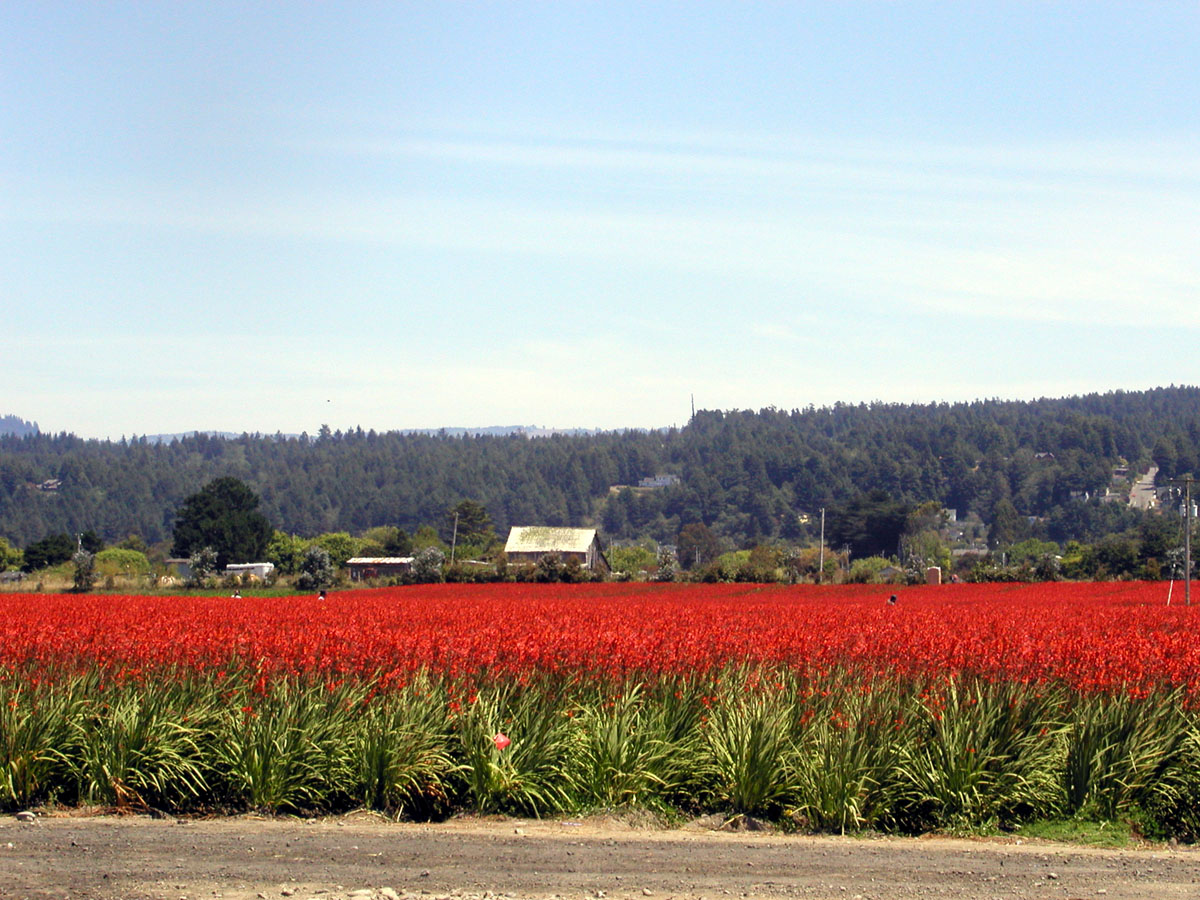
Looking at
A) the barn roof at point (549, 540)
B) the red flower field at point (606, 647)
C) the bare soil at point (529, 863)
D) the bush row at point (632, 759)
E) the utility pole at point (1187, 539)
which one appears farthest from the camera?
the barn roof at point (549, 540)

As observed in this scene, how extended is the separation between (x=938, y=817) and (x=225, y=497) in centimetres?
13118

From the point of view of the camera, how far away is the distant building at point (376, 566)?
120188 millimetres

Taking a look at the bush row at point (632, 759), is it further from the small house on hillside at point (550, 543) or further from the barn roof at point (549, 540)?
the barn roof at point (549, 540)

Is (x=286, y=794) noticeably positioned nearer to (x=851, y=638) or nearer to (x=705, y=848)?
(x=705, y=848)

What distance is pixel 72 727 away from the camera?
13148 millimetres

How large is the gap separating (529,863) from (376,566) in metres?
115

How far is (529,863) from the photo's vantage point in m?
10.6

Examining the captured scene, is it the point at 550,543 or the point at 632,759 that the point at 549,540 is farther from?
the point at 632,759

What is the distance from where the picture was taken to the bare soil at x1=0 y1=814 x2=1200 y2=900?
9.85 m

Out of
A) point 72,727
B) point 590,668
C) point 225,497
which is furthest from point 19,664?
point 225,497

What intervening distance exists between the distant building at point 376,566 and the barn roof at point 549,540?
10.6 meters

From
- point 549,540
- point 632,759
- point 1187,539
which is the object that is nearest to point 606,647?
point 632,759

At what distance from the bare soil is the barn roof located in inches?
4063

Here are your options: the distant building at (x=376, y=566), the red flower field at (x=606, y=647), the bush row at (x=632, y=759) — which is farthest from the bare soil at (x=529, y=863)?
the distant building at (x=376, y=566)
